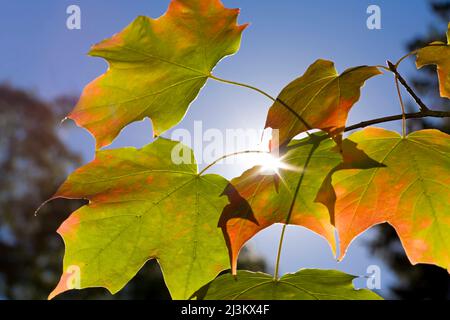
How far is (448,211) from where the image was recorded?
0.69 meters

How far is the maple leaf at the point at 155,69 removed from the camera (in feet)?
2.21

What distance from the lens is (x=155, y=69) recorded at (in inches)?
28.0

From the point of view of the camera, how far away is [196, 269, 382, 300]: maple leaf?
0.66m

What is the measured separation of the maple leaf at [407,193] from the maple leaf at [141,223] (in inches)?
7.0

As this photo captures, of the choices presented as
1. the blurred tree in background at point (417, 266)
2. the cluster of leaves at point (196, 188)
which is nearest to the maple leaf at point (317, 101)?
the cluster of leaves at point (196, 188)

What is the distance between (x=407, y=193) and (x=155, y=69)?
393mm

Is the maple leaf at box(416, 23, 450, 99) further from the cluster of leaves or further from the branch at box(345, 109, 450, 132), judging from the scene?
the branch at box(345, 109, 450, 132)

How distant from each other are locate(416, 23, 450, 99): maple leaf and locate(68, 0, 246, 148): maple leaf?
262 mm

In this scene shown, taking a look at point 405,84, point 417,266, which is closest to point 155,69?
point 405,84

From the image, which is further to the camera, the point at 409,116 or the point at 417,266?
the point at 417,266

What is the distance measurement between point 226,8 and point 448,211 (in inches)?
16.1

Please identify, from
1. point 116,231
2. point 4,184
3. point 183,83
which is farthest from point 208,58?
point 4,184

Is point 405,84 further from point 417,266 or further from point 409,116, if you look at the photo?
point 417,266

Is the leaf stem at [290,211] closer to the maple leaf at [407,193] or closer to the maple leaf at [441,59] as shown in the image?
the maple leaf at [407,193]
